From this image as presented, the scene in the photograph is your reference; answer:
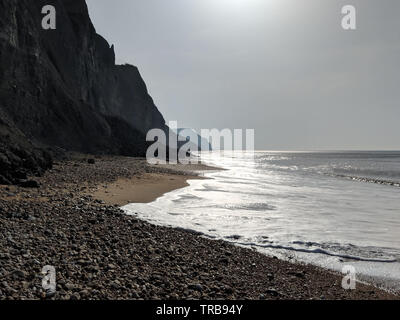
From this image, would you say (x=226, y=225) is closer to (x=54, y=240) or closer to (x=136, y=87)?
(x=54, y=240)

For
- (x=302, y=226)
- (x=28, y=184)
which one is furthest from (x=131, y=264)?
(x=28, y=184)

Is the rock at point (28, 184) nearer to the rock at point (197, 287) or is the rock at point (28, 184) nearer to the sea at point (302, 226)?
the sea at point (302, 226)

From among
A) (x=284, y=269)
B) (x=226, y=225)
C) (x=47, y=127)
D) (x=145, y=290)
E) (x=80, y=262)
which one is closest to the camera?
(x=145, y=290)

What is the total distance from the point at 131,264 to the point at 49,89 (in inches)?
1836

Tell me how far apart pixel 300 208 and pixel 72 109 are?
144 feet

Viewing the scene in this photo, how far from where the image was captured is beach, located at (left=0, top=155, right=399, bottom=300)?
596 cm

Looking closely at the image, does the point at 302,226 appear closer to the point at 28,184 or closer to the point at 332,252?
the point at 332,252

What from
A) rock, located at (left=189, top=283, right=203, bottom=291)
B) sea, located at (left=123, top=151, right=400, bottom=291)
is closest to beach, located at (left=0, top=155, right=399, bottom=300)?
rock, located at (left=189, top=283, right=203, bottom=291)

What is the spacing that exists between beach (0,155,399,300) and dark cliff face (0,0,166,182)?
9084 millimetres

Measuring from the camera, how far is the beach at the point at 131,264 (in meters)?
5.96

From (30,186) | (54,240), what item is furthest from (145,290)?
(30,186)

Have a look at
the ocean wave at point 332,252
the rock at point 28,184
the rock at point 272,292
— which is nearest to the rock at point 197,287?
the rock at point 272,292

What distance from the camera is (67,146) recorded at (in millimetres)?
46438

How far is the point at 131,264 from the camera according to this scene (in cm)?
727
